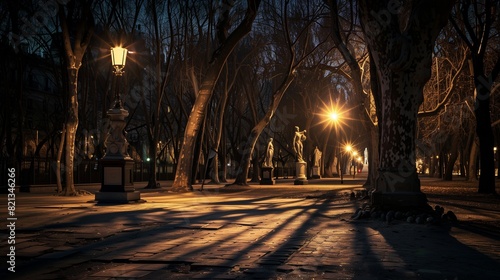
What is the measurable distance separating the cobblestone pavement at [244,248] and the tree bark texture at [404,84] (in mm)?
968

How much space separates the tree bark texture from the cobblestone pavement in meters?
0.97

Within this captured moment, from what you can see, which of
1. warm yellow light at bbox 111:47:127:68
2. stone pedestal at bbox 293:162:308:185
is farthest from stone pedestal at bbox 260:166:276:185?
warm yellow light at bbox 111:47:127:68

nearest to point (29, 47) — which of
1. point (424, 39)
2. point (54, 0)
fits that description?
point (54, 0)

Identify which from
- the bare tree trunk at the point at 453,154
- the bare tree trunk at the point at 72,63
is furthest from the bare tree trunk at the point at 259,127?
the bare tree trunk at the point at 453,154

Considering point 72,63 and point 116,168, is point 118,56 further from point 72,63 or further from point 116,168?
point 72,63

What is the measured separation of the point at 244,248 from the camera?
7.71 metres

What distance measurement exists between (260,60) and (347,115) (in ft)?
83.2

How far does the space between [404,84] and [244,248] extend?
20.0ft

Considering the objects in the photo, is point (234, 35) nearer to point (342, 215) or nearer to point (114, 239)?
point (342, 215)

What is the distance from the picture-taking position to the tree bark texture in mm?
11938

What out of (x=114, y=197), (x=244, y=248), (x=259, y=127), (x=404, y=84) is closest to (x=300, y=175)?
(x=259, y=127)

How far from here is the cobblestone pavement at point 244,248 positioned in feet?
19.7

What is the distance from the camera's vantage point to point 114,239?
8562 millimetres

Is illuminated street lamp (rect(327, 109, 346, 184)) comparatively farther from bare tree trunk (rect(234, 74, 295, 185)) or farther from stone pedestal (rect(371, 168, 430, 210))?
stone pedestal (rect(371, 168, 430, 210))
